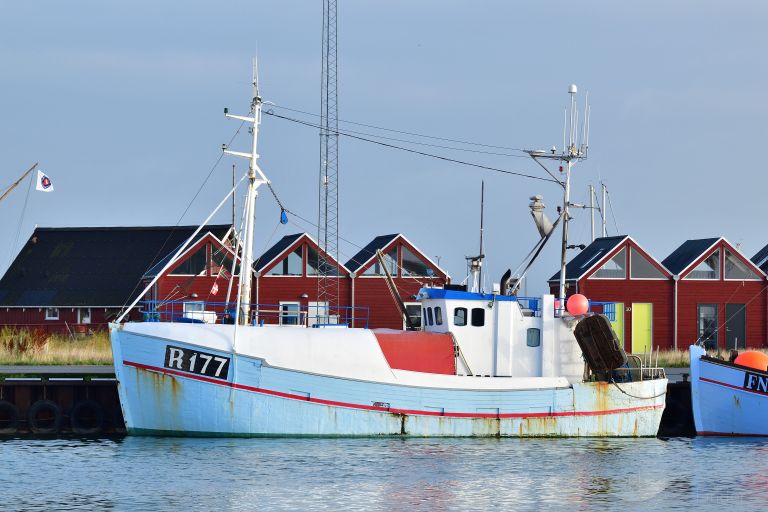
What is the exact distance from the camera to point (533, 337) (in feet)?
122

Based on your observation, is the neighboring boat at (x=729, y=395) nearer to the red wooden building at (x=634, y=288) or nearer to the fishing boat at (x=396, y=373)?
the fishing boat at (x=396, y=373)

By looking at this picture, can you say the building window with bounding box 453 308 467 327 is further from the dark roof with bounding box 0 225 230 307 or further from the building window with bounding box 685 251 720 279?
the dark roof with bounding box 0 225 230 307

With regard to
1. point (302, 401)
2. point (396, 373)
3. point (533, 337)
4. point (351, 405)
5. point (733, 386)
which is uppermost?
point (533, 337)

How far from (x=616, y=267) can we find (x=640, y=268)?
45.5 inches

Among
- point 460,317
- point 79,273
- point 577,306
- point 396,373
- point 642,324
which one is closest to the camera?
point 396,373

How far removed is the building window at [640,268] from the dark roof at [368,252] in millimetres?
10996

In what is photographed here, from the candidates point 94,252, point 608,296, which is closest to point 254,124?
point 608,296

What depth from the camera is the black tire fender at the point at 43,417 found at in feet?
122

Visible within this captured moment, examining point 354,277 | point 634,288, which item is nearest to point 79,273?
point 354,277

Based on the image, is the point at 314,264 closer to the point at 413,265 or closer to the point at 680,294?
the point at 413,265

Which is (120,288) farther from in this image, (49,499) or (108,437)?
(49,499)

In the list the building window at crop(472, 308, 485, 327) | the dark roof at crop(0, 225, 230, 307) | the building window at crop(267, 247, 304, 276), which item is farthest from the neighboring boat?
the dark roof at crop(0, 225, 230, 307)

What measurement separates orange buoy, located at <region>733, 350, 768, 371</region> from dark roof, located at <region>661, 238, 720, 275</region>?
2320 cm

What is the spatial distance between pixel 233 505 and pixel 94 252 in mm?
50114
